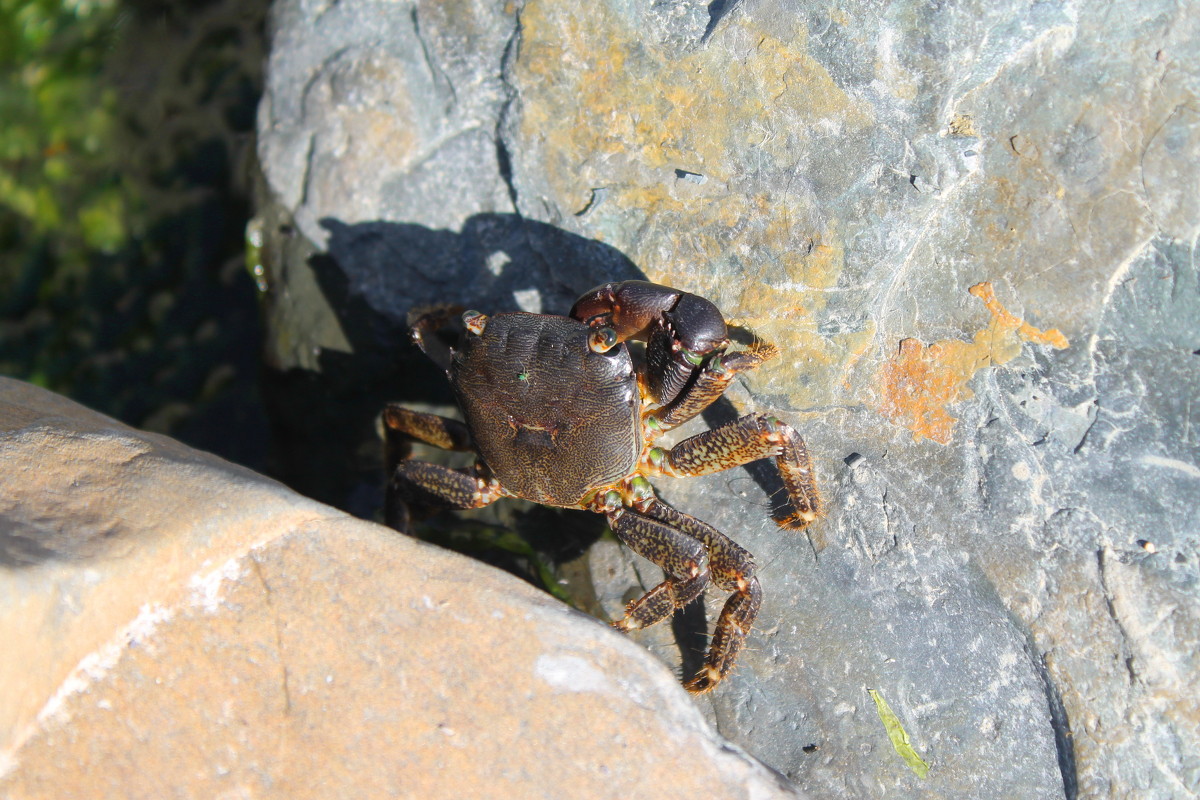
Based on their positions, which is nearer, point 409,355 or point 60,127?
point 409,355

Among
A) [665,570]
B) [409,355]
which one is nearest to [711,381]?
[665,570]

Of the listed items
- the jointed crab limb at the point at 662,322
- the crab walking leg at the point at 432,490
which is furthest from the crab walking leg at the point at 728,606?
the crab walking leg at the point at 432,490

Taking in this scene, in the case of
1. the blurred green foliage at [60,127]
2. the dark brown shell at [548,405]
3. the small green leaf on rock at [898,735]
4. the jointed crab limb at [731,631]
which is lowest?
the small green leaf on rock at [898,735]

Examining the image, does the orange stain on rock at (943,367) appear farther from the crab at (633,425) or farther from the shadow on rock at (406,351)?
the shadow on rock at (406,351)

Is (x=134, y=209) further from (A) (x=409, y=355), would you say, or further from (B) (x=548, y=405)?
(B) (x=548, y=405)

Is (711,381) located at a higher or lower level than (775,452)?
higher

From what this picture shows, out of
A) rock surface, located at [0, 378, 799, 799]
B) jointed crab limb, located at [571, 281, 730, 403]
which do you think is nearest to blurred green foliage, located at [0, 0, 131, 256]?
rock surface, located at [0, 378, 799, 799]

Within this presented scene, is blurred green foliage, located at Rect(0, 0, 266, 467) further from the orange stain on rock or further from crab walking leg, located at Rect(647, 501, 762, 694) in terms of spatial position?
the orange stain on rock
